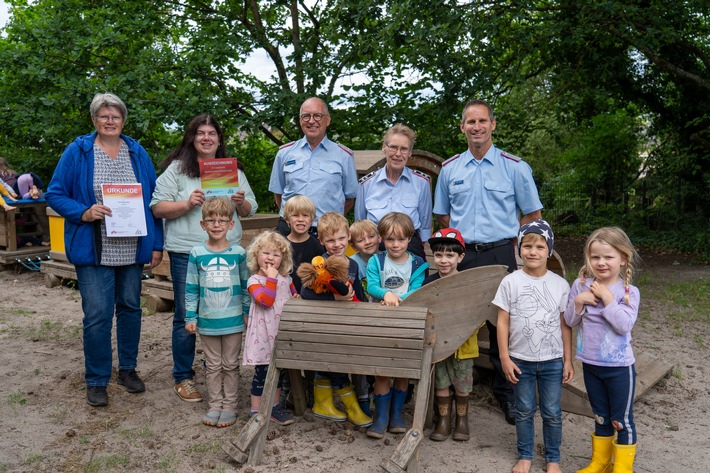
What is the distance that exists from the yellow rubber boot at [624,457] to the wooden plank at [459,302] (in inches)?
39.0

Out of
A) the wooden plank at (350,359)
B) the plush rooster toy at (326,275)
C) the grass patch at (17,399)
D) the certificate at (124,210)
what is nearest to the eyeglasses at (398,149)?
the plush rooster toy at (326,275)

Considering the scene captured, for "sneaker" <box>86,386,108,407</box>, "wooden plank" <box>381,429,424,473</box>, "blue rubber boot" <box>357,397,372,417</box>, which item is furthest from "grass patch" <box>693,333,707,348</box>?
"sneaker" <box>86,386,108,407</box>

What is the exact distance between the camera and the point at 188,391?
4812mm

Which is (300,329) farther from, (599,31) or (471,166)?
(599,31)

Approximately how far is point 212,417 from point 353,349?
124cm

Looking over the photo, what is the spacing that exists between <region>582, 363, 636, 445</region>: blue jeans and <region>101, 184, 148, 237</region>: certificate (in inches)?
120

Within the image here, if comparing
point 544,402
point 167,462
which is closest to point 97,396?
point 167,462

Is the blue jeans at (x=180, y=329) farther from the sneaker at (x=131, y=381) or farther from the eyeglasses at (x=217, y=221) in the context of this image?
the eyeglasses at (x=217, y=221)

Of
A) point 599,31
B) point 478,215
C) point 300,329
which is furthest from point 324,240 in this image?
point 599,31

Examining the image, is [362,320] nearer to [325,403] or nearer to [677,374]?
[325,403]

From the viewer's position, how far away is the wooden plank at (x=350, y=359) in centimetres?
368

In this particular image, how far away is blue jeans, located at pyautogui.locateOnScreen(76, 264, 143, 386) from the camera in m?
4.57

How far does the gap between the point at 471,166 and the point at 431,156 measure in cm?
132

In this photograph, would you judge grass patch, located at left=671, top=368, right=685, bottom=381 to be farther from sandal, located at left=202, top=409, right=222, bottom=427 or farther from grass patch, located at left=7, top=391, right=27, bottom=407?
grass patch, located at left=7, top=391, right=27, bottom=407
